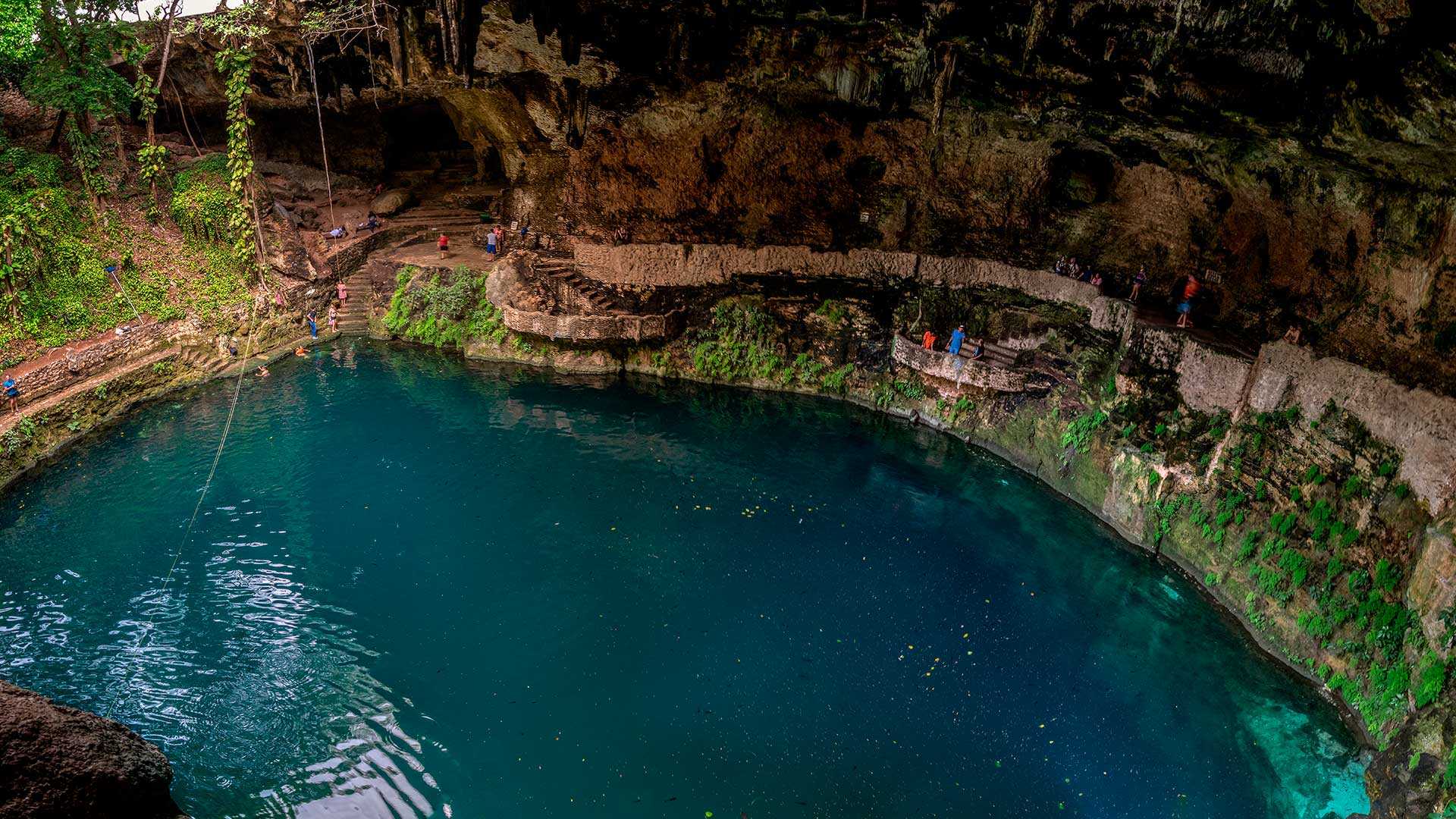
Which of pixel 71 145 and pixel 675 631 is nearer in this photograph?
pixel 675 631

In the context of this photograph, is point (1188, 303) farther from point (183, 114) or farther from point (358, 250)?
point (183, 114)

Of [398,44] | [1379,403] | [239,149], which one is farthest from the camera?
[239,149]

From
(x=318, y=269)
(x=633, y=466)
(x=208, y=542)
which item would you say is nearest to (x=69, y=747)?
(x=208, y=542)

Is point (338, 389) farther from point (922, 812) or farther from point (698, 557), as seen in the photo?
point (922, 812)

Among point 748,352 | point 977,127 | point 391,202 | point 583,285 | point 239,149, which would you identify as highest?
point 977,127

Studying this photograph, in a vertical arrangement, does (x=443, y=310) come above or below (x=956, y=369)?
below

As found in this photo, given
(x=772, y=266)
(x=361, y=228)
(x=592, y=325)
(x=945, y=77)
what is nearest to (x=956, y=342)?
(x=772, y=266)
